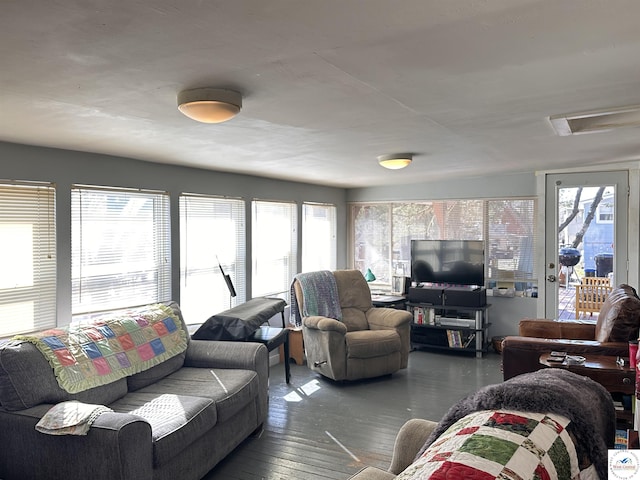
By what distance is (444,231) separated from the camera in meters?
6.54

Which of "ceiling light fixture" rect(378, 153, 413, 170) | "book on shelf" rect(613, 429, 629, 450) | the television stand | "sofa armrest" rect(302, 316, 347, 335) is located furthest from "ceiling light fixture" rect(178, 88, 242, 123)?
the television stand

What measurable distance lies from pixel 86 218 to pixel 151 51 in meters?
2.45

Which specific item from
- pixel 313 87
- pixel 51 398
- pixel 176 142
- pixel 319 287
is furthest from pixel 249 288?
pixel 313 87

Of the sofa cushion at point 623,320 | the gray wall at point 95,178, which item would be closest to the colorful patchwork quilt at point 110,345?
the gray wall at point 95,178

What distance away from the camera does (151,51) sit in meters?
1.63

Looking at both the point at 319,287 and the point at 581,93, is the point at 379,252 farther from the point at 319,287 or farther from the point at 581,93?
the point at 581,93

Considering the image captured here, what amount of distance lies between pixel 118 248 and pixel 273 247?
214 cm

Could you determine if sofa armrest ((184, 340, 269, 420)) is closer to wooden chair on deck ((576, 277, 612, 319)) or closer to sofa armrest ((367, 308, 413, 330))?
sofa armrest ((367, 308, 413, 330))

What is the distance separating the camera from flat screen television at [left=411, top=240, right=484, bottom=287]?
233 inches

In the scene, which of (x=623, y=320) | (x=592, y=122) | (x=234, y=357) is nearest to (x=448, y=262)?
(x=623, y=320)

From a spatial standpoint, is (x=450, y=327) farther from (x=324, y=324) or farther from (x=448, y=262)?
(x=324, y=324)

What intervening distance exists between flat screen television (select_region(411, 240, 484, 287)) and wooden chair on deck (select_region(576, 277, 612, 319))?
1.07 meters

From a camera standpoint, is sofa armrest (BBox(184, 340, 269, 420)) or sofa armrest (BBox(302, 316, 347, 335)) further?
sofa armrest (BBox(302, 316, 347, 335))

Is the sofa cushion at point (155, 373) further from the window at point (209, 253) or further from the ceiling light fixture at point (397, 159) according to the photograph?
the ceiling light fixture at point (397, 159)
